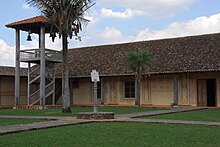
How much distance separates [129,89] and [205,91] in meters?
5.48

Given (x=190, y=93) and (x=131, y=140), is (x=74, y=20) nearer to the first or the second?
(x=190, y=93)

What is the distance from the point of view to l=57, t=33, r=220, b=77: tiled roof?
24042mm

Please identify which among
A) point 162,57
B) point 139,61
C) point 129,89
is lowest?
point 129,89

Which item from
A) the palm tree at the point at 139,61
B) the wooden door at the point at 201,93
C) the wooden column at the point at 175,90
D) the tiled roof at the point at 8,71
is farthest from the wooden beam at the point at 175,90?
the tiled roof at the point at 8,71

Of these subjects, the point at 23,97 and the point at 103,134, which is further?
the point at 23,97

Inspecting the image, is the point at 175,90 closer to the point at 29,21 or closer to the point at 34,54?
the point at 34,54

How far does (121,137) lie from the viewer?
925 cm

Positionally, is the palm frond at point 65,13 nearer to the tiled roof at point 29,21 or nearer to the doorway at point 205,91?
the tiled roof at point 29,21

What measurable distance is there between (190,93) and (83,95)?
8612 mm

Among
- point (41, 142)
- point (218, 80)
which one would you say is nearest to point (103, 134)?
point (41, 142)

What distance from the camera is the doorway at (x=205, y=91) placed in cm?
2480

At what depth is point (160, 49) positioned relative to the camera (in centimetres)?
2767

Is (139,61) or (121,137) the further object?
(139,61)

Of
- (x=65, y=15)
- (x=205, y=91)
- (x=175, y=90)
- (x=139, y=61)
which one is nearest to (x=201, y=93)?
(x=205, y=91)
